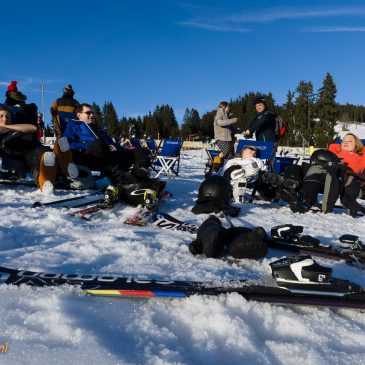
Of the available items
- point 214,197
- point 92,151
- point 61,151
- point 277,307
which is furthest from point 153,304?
point 92,151

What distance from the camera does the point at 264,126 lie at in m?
8.12

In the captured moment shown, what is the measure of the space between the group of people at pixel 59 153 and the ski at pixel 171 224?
825 millimetres

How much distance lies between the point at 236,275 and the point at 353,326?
2.50 feet

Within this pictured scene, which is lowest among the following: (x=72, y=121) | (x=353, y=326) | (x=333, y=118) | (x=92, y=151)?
(x=353, y=326)

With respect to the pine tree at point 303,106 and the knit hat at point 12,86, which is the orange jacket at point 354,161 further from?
the pine tree at point 303,106

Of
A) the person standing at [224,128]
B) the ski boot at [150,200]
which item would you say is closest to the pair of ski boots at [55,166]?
the ski boot at [150,200]

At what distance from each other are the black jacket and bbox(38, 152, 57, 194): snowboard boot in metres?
4.30

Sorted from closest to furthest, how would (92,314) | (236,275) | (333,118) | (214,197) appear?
(92,314), (236,275), (214,197), (333,118)

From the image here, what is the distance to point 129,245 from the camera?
284 cm

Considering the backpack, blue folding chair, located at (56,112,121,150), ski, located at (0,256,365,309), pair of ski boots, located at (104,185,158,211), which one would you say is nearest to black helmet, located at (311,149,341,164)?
the backpack

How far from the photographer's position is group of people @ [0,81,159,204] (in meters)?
5.13

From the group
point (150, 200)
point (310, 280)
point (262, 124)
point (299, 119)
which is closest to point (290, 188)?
point (150, 200)

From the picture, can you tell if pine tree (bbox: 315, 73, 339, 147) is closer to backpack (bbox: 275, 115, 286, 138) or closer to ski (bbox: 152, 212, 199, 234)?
backpack (bbox: 275, 115, 286, 138)

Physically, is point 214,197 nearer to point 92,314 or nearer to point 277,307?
point 277,307
